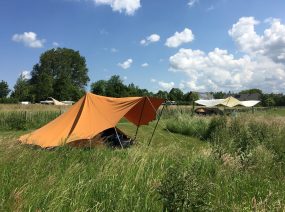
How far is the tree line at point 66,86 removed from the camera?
76.5 meters

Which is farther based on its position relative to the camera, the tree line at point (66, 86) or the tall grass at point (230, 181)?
the tree line at point (66, 86)

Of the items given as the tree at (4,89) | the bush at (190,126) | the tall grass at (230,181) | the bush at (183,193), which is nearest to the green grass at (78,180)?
the bush at (183,193)

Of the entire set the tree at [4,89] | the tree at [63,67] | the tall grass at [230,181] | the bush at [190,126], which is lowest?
the bush at [190,126]

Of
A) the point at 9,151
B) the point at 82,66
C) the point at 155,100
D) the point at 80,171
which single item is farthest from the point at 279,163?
the point at 82,66

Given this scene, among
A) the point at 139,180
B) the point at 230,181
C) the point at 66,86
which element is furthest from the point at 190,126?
the point at 66,86

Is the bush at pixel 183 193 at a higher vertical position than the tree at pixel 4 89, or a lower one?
lower

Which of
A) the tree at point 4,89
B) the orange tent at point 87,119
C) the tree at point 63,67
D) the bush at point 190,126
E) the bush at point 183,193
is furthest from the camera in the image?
the tree at point 63,67

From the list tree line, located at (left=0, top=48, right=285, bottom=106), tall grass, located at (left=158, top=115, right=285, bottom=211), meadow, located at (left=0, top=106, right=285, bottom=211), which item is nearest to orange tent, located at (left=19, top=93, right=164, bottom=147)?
tall grass, located at (left=158, top=115, right=285, bottom=211)

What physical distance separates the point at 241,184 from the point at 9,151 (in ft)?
11.9

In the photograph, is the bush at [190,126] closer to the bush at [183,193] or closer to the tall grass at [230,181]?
the tall grass at [230,181]

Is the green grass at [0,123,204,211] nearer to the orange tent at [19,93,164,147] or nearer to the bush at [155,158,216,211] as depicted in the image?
the bush at [155,158,216,211]

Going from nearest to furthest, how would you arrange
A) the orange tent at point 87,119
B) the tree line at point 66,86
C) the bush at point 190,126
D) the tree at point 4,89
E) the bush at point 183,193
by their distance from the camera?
the bush at point 183,193 < the orange tent at point 87,119 < the bush at point 190,126 < the tree line at point 66,86 < the tree at point 4,89

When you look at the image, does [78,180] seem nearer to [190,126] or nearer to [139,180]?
[139,180]

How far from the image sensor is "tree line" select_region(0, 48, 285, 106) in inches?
3012
